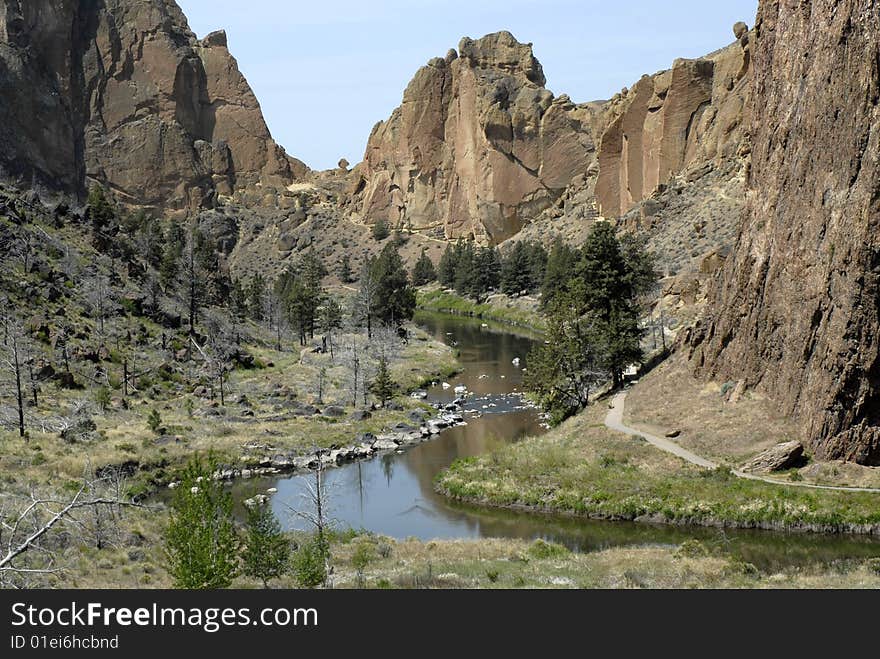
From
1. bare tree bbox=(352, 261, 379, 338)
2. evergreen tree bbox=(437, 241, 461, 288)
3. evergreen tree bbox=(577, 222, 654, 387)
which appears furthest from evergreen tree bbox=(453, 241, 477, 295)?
evergreen tree bbox=(577, 222, 654, 387)

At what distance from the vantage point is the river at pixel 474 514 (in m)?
33.4

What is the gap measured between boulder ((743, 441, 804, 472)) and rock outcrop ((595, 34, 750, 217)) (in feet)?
263

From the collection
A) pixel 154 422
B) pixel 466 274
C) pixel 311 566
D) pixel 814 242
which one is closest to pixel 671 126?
pixel 466 274

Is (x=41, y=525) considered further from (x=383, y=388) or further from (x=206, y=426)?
(x=383, y=388)

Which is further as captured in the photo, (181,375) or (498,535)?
(181,375)

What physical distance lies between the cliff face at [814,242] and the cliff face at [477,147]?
11502 cm

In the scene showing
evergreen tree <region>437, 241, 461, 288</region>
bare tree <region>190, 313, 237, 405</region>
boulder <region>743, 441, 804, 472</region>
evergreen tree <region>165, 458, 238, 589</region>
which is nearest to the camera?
evergreen tree <region>165, 458, 238, 589</region>

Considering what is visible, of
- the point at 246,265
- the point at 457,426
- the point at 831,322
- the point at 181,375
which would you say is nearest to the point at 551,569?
the point at 831,322

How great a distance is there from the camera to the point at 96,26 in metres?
197

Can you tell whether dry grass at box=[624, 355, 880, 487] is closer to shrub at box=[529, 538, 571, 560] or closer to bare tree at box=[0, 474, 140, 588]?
shrub at box=[529, 538, 571, 560]

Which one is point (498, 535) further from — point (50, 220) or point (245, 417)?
point (50, 220)

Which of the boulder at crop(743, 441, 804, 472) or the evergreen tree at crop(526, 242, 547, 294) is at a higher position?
the evergreen tree at crop(526, 242, 547, 294)

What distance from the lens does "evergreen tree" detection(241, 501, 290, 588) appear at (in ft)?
82.9

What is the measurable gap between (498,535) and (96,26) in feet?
634
